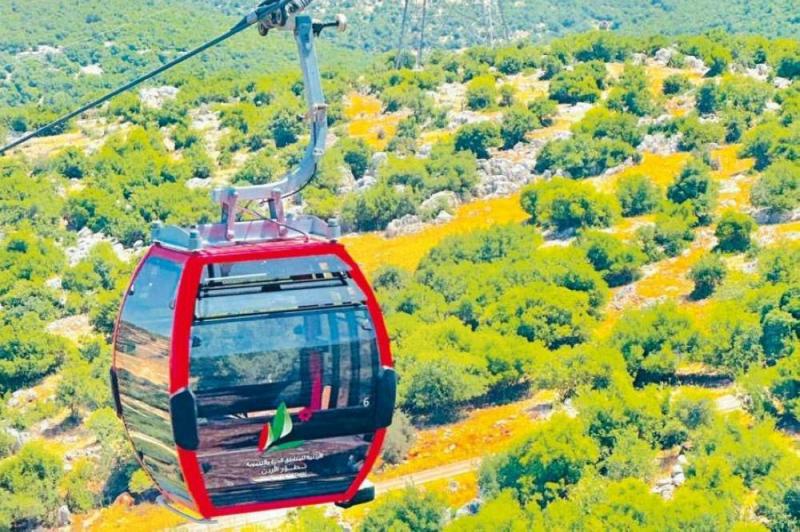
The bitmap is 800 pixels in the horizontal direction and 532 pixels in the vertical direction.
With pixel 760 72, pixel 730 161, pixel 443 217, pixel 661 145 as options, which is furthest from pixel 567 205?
pixel 760 72

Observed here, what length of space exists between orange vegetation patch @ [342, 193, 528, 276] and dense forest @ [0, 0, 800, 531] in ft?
1.31

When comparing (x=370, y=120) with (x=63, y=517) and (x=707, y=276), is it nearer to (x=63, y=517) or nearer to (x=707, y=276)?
(x=707, y=276)

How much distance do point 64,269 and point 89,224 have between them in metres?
8.20

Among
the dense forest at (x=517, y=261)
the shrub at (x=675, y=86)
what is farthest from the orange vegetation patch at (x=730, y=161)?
the shrub at (x=675, y=86)

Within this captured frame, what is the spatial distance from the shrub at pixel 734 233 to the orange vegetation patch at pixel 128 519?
26.5 m

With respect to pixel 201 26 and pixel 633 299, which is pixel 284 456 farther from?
pixel 201 26

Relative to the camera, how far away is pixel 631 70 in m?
98.6

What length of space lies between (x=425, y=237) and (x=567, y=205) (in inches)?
308

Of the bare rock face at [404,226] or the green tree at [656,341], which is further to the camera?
the bare rock face at [404,226]

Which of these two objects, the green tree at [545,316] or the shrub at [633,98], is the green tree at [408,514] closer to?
the green tree at [545,316]

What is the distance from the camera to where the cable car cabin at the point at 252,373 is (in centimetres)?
2273

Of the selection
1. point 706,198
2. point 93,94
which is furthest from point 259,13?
point 93,94

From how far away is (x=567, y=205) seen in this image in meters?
74.1

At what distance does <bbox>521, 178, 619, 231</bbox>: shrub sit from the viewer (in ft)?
240
